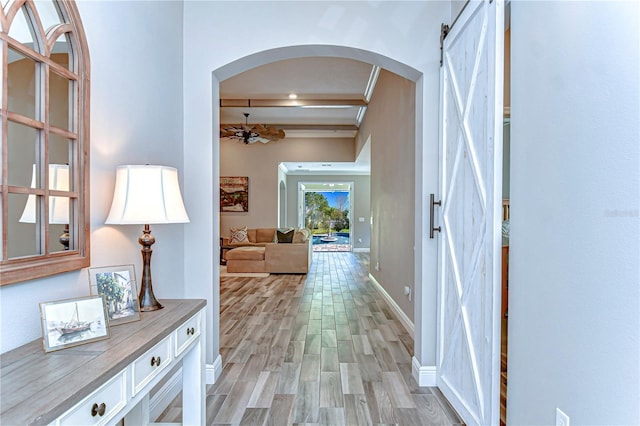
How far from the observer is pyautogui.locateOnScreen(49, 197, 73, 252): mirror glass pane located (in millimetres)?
1357

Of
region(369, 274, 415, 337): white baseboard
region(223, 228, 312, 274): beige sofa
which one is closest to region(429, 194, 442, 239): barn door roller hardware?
region(369, 274, 415, 337): white baseboard

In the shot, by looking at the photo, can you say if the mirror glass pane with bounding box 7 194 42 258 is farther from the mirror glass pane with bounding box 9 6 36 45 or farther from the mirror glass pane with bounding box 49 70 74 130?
the mirror glass pane with bounding box 9 6 36 45

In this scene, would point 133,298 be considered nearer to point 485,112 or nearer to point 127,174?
point 127,174

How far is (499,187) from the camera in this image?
1760mm

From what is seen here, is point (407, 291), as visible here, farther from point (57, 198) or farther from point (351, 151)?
point (351, 151)

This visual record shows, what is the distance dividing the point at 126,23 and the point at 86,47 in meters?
0.44

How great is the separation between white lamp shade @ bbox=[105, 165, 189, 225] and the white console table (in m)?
0.47

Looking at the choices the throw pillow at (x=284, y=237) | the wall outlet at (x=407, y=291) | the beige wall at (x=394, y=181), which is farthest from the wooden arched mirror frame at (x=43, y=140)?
the throw pillow at (x=284, y=237)

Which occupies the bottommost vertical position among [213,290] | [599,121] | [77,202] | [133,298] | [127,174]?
[213,290]

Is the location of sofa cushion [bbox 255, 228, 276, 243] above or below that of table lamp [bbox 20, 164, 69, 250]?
below

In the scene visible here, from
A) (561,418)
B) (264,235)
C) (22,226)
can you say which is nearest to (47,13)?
(22,226)

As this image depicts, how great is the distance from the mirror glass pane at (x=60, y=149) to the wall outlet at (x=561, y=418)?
2.19 meters

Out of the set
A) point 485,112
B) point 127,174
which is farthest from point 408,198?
A: point 127,174

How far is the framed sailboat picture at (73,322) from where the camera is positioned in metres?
1.18
